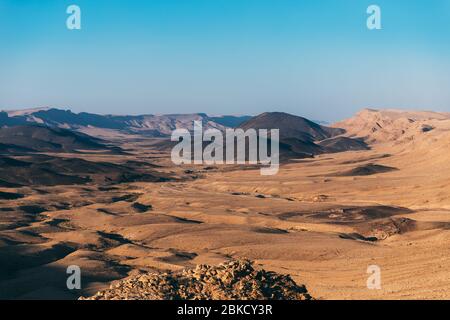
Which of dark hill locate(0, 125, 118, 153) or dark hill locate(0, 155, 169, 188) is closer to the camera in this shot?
dark hill locate(0, 155, 169, 188)

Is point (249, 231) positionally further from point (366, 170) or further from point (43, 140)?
point (43, 140)

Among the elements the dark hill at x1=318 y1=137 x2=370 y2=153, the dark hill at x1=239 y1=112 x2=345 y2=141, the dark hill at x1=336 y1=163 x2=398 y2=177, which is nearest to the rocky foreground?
the dark hill at x1=336 y1=163 x2=398 y2=177

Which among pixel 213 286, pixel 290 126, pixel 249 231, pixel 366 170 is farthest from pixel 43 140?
pixel 213 286

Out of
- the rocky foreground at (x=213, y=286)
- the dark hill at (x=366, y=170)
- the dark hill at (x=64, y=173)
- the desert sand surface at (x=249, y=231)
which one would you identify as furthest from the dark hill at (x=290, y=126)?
the rocky foreground at (x=213, y=286)

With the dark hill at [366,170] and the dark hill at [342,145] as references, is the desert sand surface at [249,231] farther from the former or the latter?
the dark hill at [342,145]

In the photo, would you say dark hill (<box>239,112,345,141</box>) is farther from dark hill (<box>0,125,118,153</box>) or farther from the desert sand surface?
the desert sand surface
